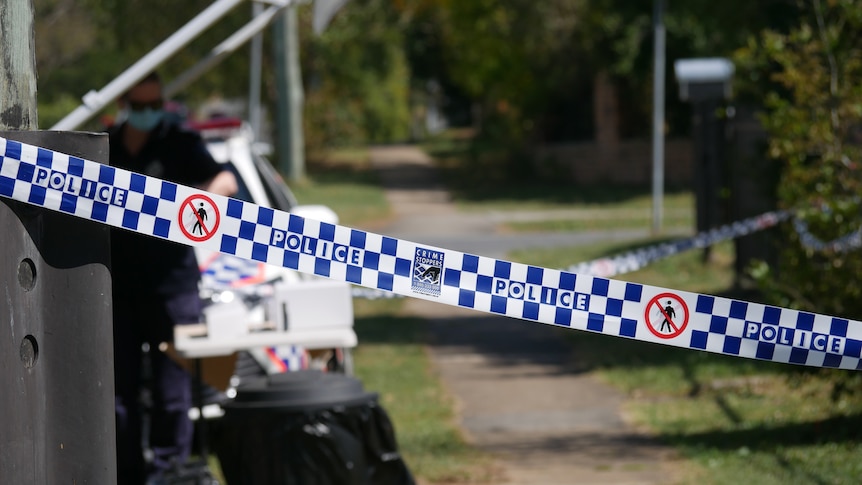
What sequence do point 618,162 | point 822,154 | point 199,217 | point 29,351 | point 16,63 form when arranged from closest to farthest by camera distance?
point 29,351, point 16,63, point 199,217, point 822,154, point 618,162

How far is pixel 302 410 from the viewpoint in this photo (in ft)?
16.9

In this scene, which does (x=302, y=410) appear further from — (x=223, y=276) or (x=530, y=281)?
(x=223, y=276)

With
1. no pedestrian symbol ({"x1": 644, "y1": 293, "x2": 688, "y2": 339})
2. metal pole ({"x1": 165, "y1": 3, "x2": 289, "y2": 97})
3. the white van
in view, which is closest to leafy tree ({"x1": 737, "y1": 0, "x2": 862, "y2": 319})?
the white van

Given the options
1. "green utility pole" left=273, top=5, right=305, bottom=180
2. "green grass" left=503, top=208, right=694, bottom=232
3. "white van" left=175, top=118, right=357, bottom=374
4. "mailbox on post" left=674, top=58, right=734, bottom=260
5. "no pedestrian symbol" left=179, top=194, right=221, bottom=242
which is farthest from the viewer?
"green utility pole" left=273, top=5, right=305, bottom=180

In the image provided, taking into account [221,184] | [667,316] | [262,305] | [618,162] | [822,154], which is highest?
[618,162]

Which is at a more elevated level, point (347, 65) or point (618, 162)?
point (347, 65)

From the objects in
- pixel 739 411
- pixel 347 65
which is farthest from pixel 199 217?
pixel 347 65

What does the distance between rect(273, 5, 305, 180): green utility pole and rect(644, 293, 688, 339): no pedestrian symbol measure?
26289 millimetres

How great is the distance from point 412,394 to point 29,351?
600 cm

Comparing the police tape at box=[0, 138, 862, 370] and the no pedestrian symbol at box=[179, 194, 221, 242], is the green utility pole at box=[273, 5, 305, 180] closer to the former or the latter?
the police tape at box=[0, 138, 862, 370]

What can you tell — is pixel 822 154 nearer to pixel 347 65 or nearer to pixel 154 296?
pixel 154 296

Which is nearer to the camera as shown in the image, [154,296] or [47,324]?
[47,324]

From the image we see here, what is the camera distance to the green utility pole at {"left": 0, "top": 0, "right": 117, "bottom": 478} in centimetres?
346

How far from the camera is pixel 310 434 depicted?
5.12m
